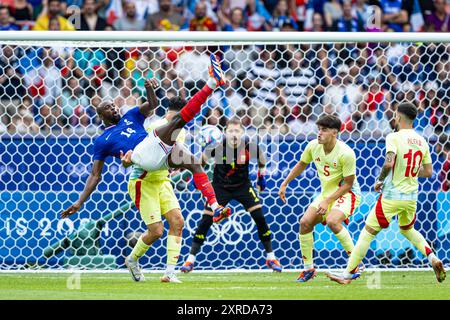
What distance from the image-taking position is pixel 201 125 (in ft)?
38.5

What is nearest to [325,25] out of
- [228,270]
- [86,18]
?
[86,18]

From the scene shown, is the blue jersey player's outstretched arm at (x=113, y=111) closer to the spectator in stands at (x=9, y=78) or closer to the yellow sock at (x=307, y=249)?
the spectator in stands at (x=9, y=78)

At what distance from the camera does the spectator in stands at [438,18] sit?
1619 centimetres

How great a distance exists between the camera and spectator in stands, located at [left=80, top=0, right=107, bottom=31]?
591 inches

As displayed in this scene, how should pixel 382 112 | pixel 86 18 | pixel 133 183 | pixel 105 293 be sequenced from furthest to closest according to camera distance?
pixel 86 18 → pixel 382 112 → pixel 133 183 → pixel 105 293

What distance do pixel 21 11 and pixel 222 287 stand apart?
314 inches

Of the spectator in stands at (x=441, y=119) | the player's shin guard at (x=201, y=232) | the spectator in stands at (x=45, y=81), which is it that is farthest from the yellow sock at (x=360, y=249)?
the spectator in stands at (x=45, y=81)

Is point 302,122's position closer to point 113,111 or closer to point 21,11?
point 113,111

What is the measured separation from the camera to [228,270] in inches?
452

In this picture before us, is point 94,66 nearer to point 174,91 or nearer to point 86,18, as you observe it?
point 174,91

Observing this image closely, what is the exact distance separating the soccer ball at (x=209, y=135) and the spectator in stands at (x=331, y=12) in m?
5.23

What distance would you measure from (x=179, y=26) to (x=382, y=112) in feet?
15.3

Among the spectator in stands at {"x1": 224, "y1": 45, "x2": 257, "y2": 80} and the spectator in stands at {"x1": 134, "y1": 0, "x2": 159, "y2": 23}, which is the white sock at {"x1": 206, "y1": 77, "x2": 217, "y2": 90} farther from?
the spectator in stands at {"x1": 134, "y1": 0, "x2": 159, "y2": 23}

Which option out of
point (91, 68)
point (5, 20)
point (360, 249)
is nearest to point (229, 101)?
point (91, 68)
